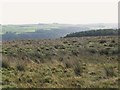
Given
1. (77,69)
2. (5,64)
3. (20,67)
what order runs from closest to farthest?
(20,67) < (77,69) < (5,64)

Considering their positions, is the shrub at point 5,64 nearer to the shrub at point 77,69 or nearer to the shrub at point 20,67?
the shrub at point 20,67

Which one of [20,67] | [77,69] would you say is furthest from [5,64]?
[77,69]

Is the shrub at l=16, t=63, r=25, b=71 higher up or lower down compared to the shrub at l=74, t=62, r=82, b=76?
higher up

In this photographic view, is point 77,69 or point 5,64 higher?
point 5,64

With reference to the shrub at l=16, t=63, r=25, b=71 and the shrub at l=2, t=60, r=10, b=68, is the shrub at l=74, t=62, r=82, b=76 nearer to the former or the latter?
the shrub at l=16, t=63, r=25, b=71

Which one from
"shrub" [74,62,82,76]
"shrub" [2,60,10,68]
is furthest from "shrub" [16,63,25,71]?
"shrub" [74,62,82,76]

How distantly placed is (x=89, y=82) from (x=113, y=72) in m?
1.69

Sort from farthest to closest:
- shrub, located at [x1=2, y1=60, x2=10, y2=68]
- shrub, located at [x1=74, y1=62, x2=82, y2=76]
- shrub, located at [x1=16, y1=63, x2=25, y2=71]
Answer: shrub, located at [x1=2, y1=60, x2=10, y2=68] → shrub, located at [x1=16, y1=63, x2=25, y2=71] → shrub, located at [x1=74, y1=62, x2=82, y2=76]

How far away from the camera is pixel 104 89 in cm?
975

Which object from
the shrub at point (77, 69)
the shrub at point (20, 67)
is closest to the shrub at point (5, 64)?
the shrub at point (20, 67)

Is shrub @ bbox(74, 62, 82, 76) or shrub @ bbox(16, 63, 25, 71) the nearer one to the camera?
shrub @ bbox(74, 62, 82, 76)

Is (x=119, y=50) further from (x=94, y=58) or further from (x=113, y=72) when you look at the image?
(x=113, y=72)

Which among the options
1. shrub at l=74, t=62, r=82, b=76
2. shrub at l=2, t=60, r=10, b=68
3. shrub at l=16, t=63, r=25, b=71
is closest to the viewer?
shrub at l=74, t=62, r=82, b=76

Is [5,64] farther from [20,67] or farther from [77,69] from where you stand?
[77,69]
